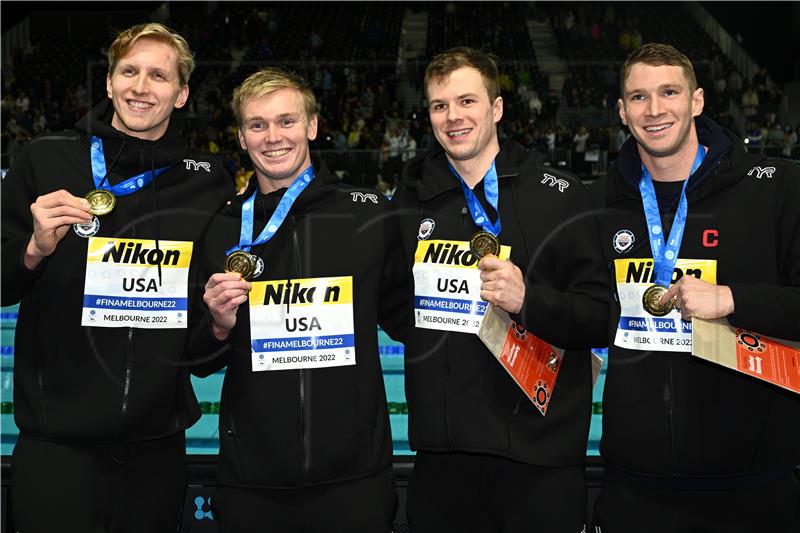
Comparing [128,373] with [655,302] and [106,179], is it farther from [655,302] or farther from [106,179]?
[655,302]

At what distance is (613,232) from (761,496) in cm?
89

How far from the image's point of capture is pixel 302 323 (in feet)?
8.45

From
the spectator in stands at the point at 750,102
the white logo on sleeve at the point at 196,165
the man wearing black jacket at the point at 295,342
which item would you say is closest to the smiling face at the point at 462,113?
the man wearing black jacket at the point at 295,342

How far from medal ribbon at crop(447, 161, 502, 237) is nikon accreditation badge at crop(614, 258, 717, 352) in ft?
1.47

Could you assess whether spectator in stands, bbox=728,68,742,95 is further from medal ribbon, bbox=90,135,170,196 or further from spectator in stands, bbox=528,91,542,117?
medal ribbon, bbox=90,135,170,196

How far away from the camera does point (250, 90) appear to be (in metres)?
2.66

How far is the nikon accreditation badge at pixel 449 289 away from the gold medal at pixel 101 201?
968 mm

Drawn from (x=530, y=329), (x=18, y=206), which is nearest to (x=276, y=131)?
(x=18, y=206)

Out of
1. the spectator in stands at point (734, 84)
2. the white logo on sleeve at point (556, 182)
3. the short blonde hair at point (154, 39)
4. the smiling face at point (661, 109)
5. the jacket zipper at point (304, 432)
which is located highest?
the spectator in stands at point (734, 84)

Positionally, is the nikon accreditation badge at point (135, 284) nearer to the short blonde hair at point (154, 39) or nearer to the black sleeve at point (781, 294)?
the short blonde hair at point (154, 39)

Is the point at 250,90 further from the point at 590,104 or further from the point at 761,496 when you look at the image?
the point at 590,104

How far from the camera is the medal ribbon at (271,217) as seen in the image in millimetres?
2609

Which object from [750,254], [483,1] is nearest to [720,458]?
[750,254]

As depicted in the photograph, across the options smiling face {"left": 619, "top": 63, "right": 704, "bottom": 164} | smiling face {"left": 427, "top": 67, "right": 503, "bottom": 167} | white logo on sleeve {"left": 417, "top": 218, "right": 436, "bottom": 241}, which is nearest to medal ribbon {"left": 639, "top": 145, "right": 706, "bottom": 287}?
smiling face {"left": 619, "top": 63, "right": 704, "bottom": 164}
